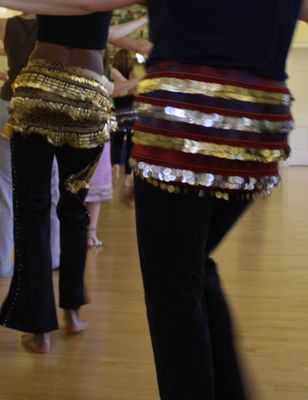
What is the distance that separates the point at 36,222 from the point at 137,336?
0.52 m

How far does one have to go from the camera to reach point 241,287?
289 cm

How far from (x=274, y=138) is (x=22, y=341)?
49.3 inches

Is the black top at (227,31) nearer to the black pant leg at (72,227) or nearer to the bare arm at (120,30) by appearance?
the black pant leg at (72,227)

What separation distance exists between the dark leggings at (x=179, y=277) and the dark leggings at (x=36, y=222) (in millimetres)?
822

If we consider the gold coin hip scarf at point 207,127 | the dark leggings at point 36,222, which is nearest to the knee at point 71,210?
the dark leggings at point 36,222

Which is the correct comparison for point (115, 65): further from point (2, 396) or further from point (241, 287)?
point (2, 396)

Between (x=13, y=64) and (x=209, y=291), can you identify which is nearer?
(x=209, y=291)

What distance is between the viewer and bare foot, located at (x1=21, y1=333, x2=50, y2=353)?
82.7 inches

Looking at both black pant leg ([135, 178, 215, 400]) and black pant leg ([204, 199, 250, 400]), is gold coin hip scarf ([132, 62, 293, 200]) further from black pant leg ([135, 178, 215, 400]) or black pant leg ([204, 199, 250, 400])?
black pant leg ([204, 199, 250, 400])

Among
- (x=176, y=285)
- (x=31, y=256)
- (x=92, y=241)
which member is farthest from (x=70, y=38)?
(x=92, y=241)

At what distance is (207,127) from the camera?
3.93ft

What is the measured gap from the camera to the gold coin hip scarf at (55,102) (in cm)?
201

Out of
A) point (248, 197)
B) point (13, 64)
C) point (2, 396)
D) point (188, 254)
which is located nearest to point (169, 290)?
point (188, 254)

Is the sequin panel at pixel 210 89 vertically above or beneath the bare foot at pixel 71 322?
above
